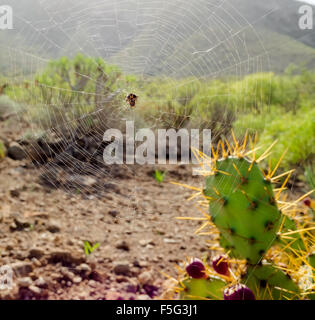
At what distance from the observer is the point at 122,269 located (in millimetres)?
2131

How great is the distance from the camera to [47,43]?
132 cm

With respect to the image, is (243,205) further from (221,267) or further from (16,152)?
(16,152)

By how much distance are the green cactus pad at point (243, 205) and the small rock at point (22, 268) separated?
134cm

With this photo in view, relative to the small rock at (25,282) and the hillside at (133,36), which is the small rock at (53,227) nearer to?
the small rock at (25,282)

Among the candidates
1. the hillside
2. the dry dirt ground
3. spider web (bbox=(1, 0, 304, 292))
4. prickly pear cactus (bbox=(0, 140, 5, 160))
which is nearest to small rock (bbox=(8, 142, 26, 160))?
prickly pear cactus (bbox=(0, 140, 5, 160))

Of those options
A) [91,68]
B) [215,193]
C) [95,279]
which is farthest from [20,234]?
[215,193]

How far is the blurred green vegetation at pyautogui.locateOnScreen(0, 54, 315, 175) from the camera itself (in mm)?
1451

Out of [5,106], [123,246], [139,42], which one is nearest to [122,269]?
[123,246]

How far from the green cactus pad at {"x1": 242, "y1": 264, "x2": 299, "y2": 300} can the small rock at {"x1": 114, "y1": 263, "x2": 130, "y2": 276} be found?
1052 mm

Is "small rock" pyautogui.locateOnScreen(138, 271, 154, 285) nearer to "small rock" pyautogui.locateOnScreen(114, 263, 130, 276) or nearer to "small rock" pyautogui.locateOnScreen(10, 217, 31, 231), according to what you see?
"small rock" pyautogui.locateOnScreen(114, 263, 130, 276)

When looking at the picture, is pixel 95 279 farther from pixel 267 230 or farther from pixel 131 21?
pixel 131 21

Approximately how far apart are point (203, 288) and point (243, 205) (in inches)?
17.0

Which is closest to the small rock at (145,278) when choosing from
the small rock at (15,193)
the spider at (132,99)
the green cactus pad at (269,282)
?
the green cactus pad at (269,282)

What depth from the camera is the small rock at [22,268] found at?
1.92m
